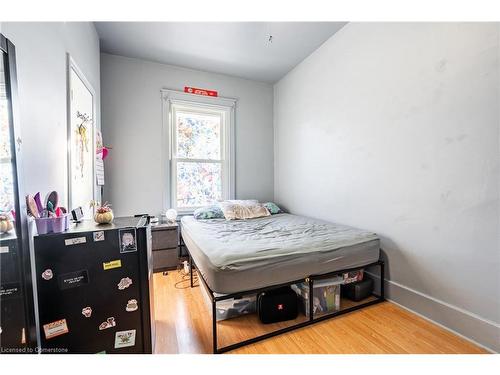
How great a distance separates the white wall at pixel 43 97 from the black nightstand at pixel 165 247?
1294mm

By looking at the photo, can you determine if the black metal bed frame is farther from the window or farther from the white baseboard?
the window

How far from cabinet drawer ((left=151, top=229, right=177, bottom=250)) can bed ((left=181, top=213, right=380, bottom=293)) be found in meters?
0.58

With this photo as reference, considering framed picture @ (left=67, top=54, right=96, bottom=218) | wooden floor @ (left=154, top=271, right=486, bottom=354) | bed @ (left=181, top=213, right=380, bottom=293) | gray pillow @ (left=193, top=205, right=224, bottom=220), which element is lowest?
wooden floor @ (left=154, top=271, right=486, bottom=354)

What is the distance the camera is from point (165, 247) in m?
2.76

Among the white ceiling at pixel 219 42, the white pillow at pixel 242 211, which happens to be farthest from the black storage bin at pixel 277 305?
the white ceiling at pixel 219 42

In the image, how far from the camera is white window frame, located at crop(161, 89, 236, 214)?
3.15 metres

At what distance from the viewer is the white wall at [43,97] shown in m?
1.08

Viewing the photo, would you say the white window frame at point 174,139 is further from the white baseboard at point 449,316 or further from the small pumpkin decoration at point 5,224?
the white baseboard at point 449,316

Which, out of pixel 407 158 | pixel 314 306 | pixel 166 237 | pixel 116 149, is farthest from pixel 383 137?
pixel 116 149

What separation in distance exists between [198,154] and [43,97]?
7.11ft

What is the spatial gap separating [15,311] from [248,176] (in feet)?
9.89

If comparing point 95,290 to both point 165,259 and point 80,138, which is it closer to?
point 80,138

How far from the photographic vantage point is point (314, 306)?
1771 millimetres

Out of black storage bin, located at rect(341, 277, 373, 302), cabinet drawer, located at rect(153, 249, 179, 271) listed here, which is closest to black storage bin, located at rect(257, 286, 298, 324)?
black storage bin, located at rect(341, 277, 373, 302)
